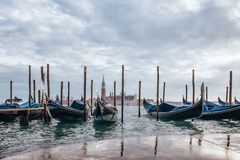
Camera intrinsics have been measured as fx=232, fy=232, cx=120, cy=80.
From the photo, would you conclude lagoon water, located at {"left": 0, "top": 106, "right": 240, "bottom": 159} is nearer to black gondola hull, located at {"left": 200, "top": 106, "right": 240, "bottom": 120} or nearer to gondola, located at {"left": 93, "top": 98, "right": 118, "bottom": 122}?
gondola, located at {"left": 93, "top": 98, "right": 118, "bottom": 122}

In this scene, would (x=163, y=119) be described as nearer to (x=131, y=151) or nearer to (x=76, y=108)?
(x=76, y=108)

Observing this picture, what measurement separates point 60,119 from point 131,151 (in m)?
12.7

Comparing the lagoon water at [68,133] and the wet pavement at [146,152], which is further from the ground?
the wet pavement at [146,152]

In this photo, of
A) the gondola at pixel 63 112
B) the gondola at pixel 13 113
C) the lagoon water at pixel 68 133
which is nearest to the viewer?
the lagoon water at pixel 68 133

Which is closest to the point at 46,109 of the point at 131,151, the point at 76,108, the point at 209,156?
the point at 76,108

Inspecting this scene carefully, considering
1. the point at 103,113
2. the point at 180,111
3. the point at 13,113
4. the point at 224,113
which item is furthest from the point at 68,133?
the point at 224,113

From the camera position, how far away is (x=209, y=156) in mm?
4984

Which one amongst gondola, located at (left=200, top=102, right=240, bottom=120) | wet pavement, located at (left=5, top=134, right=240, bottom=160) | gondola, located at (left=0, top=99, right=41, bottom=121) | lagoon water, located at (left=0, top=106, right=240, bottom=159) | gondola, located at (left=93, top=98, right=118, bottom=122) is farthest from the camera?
gondola, located at (left=200, top=102, right=240, bottom=120)

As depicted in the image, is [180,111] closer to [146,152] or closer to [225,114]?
[225,114]

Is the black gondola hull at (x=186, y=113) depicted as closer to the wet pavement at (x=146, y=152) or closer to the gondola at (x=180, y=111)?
the gondola at (x=180, y=111)

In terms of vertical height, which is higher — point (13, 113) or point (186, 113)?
point (13, 113)

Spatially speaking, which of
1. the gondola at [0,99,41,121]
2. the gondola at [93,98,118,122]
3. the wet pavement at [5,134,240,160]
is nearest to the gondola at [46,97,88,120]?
the gondola at [93,98,118,122]

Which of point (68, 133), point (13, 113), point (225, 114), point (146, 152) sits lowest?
point (68, 133)

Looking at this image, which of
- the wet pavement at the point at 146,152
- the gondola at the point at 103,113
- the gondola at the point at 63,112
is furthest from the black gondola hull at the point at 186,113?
the wet pavement at the point at 146,152
